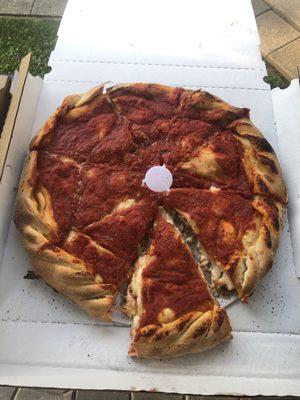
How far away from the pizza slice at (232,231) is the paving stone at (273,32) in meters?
2.06

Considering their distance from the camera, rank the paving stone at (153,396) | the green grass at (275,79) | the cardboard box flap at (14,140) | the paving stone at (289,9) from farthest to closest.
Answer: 1. the paving stone at (289,9)
2. the green grass at (275,79)
3. the paving stone at (153,396)
4. the cardboard box flap at (14,140)

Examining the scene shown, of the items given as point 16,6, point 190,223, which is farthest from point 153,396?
point 16,6

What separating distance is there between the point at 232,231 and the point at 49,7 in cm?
303

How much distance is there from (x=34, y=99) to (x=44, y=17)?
1826 mm

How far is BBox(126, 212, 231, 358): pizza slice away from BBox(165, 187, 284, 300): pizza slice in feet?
0.31

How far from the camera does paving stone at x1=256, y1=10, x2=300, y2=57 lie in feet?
13.2

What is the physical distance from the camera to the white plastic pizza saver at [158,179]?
2.36m

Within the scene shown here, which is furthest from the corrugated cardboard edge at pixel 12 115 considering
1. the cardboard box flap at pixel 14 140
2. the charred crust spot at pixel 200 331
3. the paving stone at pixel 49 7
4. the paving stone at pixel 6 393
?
the paving stone at pixel 49 7

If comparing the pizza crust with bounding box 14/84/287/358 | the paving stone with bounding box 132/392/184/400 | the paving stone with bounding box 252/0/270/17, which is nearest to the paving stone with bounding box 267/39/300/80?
the paving stone with bounding box 252/0/270/17

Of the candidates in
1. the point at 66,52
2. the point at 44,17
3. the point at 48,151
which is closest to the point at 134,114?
the point at 48,151

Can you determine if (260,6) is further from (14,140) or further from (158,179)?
(14,140)

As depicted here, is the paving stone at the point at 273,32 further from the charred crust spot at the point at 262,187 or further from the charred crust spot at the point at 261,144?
the charred crust spot at the point at 262,187

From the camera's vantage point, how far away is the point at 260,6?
4.27 meters

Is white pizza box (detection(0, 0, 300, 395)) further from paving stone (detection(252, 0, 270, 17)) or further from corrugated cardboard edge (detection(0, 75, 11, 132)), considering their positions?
paving stone (detection(252, 0, 270, 17))
